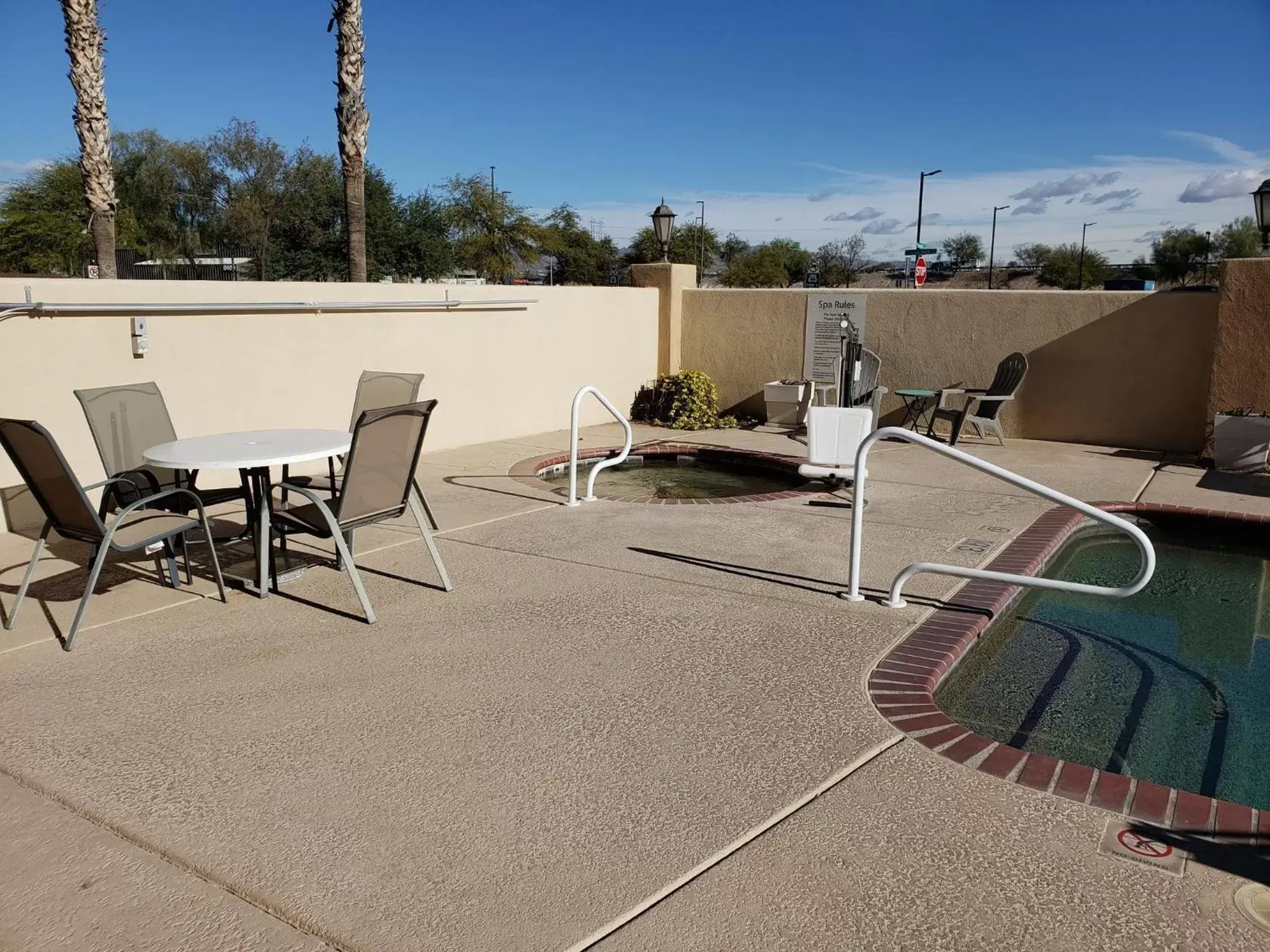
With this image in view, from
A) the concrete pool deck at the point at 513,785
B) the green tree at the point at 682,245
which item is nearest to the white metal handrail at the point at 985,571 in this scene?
the concrete pool deck at the point at 513,785

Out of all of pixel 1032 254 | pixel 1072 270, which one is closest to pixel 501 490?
pixel 1072 270

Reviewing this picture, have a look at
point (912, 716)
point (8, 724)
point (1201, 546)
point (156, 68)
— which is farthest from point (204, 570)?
point (156, 68)

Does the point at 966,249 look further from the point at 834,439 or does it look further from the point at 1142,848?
the point at 1142,848

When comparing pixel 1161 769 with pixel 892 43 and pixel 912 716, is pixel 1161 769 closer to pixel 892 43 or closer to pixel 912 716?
pixel 912 716

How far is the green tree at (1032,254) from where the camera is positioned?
6366 centimetres

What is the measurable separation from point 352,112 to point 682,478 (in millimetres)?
7470

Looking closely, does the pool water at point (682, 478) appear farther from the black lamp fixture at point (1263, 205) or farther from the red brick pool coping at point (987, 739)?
the black lamp fixture at point (1263, 205)

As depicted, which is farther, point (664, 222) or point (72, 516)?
point (664, 222)

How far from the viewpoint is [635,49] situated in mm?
34750

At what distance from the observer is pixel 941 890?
2.54m

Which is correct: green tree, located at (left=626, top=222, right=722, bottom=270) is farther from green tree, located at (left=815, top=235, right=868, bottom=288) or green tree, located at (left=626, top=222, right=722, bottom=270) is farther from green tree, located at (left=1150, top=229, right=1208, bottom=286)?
green tree, located at (left=1150, top=229, right=1208, bottom=286)

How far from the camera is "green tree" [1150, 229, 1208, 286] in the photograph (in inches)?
2079

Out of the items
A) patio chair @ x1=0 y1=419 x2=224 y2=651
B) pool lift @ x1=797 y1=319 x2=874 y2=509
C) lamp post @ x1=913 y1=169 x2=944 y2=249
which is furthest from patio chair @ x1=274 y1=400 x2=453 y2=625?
lamp post @ x1=913 y1=169 x2=944 y2=249

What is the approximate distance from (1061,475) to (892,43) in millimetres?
31886
